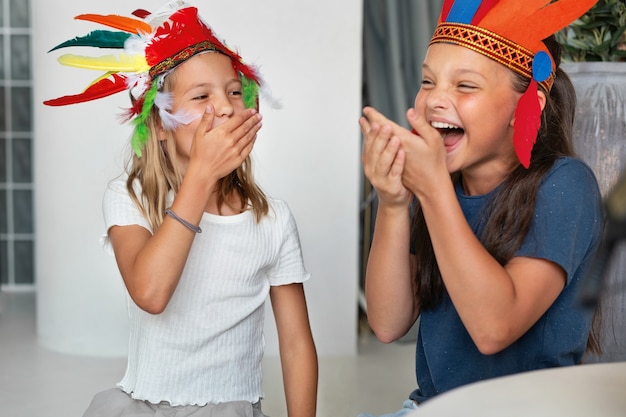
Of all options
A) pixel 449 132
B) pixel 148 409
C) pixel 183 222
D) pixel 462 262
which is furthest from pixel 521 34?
pixel 148 409

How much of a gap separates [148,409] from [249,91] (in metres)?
0.65

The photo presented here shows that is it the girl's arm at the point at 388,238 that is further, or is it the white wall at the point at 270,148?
the white wall at the point at 270,148

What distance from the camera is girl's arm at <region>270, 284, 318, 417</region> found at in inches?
64.9

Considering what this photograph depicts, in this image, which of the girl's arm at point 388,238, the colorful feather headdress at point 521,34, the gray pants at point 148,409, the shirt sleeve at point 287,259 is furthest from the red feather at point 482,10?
the gray pants at point 148,409

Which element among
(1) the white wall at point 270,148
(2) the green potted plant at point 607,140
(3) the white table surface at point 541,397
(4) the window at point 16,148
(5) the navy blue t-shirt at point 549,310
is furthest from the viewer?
(4) the window at point 16,148

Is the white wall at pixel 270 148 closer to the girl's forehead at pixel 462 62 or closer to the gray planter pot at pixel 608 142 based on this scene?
the gray planter pot at pixel 608 142

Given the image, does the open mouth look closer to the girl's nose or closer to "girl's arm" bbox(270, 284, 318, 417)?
the girl's nose

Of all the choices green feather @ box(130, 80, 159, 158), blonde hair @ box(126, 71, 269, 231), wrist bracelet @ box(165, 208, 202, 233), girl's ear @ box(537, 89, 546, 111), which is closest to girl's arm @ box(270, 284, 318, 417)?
blonde hair @ box(126, 71, 269, 231)

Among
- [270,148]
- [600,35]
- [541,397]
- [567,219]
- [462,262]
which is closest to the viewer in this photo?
[541,397]

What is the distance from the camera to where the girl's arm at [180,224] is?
1.46m

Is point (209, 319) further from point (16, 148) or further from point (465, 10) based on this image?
point (16, 148)

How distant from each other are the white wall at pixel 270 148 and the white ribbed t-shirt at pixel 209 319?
1.45 m

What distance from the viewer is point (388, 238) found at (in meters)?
1.37

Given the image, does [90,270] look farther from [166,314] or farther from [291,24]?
[166,314]
